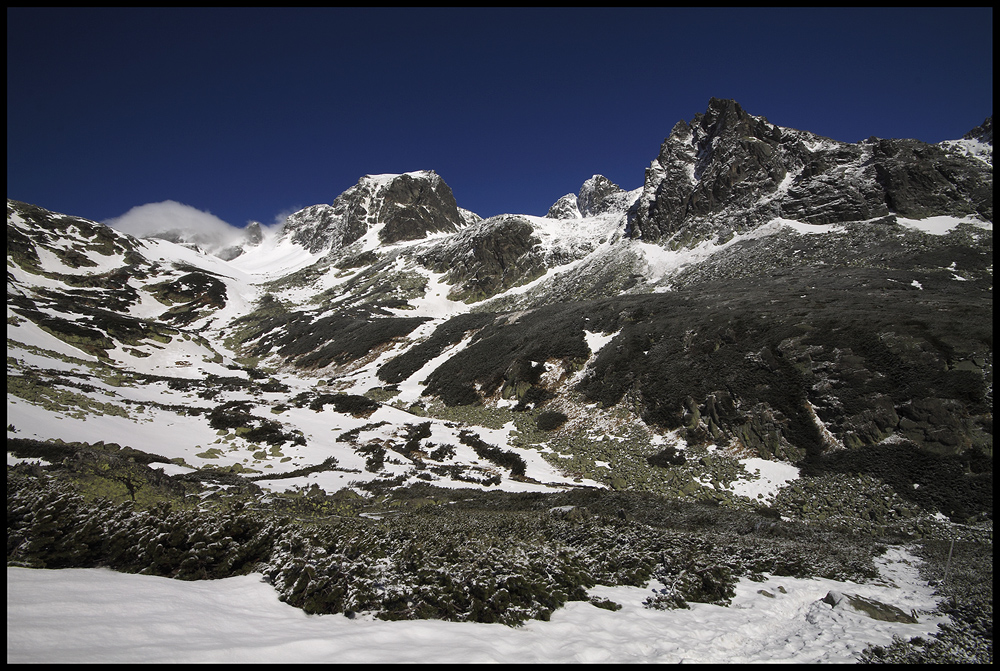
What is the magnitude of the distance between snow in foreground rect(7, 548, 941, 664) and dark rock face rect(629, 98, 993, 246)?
7248 centimetres

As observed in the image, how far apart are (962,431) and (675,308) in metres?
21.3

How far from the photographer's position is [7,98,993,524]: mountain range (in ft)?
53.7

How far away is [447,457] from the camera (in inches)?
821

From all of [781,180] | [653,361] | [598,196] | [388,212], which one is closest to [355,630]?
[653,361]

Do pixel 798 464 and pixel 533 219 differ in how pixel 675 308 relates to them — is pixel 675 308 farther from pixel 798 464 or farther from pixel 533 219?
pixel 533 219

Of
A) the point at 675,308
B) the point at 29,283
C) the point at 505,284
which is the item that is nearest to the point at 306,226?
the point at 29,283

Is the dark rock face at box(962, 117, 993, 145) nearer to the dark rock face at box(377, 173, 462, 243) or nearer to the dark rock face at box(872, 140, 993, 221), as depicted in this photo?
the dark rock face at box(872, 140, 993, 221)

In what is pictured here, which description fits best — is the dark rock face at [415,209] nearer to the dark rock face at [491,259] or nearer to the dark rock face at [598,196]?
the dark rock face at [491,259]

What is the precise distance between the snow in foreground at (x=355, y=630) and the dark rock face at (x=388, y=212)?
14097 centimetres

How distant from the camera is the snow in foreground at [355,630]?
13.7 ft

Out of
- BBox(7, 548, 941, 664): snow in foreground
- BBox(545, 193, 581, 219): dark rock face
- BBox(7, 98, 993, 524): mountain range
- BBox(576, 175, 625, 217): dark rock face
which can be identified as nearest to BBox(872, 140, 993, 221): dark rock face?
BBox(7, 98, 993, 524): mountain range

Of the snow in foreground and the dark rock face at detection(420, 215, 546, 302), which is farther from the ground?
the dark rock face at detection(420, 215, 546, 302)

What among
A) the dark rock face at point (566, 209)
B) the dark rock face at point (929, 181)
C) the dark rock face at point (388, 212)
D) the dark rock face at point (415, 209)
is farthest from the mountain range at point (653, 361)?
the dark rock face at point (566, 209)

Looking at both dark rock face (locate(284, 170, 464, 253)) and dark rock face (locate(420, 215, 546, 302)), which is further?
dark rock face (locate(284, 170, 464, 253))
